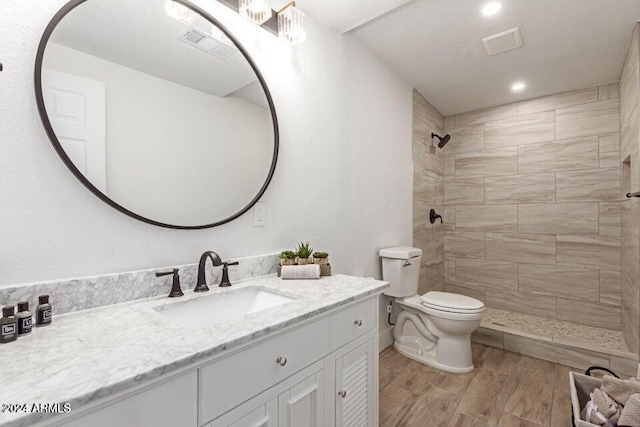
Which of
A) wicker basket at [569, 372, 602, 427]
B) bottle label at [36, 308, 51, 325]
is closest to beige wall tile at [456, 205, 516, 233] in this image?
wicker basket at [569, 372, 602, 427]

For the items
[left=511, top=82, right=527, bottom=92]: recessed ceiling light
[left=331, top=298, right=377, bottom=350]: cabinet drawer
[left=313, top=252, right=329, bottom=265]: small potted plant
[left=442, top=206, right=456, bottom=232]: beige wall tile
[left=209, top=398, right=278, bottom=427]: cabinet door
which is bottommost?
[left=209, top=398, right=278, bottom=427]: cabinet door

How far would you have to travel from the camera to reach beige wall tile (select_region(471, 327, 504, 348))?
269 cm

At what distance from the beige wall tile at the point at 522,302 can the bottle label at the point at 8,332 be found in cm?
384

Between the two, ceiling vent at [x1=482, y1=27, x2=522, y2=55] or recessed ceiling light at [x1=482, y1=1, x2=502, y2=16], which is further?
ceiling vent at [x1=482, y1=27, x2=522, y2=55]

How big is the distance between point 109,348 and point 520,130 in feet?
12.8

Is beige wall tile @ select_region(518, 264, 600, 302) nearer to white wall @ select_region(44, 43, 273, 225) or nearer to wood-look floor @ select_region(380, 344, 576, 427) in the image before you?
wood-look floor @ select_region(380, 344, 576, 427)

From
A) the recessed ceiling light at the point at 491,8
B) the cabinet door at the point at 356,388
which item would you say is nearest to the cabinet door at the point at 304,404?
the cabinet door at the point at 356,388

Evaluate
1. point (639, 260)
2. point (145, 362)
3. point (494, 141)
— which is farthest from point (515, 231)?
point (145, 362)

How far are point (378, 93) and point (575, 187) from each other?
2.20 m

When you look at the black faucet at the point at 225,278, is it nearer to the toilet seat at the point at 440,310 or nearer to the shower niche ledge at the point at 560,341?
the toilet seat at the point at 440,310

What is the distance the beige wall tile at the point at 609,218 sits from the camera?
9.16 feet

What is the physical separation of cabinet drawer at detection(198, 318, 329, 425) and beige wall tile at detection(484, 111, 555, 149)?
326 cm

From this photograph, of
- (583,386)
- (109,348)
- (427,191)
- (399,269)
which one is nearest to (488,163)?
(427,191)

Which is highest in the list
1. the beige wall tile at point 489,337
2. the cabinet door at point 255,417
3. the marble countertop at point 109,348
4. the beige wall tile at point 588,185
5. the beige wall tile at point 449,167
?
the beige wall tile at point 449,167
